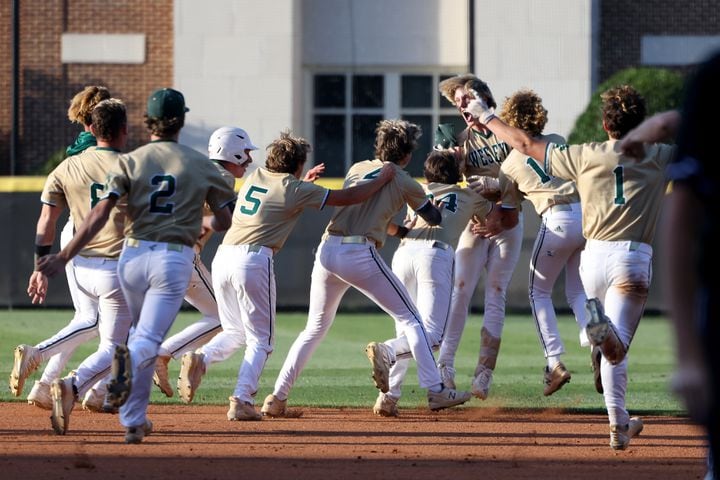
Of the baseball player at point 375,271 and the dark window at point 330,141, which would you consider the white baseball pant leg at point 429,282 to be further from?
the dark window at point 330,141

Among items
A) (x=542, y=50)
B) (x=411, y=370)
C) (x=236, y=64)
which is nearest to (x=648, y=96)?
(x=542, y=50)

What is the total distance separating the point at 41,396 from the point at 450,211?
10.4 feet

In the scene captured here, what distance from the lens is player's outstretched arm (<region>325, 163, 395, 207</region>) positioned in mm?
7961

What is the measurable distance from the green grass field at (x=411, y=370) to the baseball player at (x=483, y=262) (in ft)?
1.30

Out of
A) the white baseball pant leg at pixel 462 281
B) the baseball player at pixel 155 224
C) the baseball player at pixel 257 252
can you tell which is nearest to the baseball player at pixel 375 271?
the baseball player at pixel 257 252

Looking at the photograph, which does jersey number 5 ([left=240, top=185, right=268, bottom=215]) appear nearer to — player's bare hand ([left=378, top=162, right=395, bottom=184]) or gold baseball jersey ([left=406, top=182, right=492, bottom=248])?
player's bare hand ([left=378, top=162, right=395, bottom=184])

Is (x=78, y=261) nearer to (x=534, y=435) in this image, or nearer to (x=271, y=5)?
(x=534, y=435)

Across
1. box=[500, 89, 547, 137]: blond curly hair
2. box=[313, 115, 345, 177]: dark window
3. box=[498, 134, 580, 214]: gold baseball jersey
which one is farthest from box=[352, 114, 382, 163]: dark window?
box=[500, 89, 547, 137]: blond curly hair

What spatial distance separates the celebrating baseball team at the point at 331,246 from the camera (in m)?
6.80

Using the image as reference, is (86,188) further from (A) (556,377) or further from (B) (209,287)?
(A) (556,377)

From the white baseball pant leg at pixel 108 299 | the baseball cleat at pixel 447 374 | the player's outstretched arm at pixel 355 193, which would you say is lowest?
the baseball cleat at pixel 447 374

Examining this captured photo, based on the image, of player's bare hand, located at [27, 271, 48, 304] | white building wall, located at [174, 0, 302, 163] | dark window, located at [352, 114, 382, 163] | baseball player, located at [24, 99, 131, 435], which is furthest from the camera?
dark window, located at [352, 114, 382, 163]

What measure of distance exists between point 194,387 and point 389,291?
57.1 inches

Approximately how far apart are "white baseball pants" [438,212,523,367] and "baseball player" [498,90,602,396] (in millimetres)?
290
